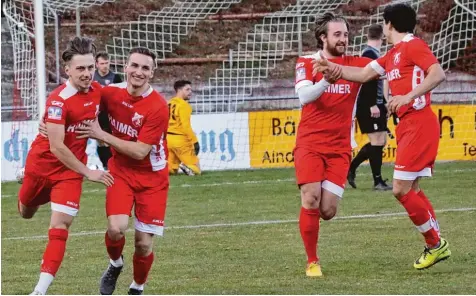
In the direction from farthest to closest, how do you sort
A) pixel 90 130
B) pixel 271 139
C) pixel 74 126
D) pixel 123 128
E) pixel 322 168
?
pixel 271 139 < pixel 322 168 < pixel 123 128 < pixel 74 126 < pixel 90 130

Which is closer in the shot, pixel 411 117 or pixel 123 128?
pixel 123 128

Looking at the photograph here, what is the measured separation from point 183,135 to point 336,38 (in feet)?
30.9

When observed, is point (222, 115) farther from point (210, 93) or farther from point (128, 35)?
point (128, 35)

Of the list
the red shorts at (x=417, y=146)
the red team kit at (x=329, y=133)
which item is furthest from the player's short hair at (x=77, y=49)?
the red shorts at (x=417, y=146)

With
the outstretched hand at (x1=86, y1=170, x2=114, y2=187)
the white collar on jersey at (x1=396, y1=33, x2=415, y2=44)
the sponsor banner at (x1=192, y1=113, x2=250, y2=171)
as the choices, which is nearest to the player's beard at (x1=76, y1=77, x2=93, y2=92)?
the outstretched hand at (x1=86, y1=170, x2=114, y2=187)

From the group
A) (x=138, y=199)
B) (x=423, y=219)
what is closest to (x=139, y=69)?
(x=138, y=199)

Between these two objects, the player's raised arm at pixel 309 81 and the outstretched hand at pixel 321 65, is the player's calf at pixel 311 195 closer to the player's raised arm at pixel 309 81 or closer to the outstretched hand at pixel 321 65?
the player's raised arm at pixel 309 81

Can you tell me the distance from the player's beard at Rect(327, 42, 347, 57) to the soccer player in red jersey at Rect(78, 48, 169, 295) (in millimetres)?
1529

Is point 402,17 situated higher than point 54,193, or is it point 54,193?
point 402,17

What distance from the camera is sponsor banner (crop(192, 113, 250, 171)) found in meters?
18.4

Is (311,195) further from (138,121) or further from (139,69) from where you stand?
(139,69)

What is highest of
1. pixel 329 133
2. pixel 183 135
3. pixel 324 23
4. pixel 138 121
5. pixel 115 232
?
pixel 324 23

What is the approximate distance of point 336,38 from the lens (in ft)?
27.7

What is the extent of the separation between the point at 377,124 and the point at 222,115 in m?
4.74
